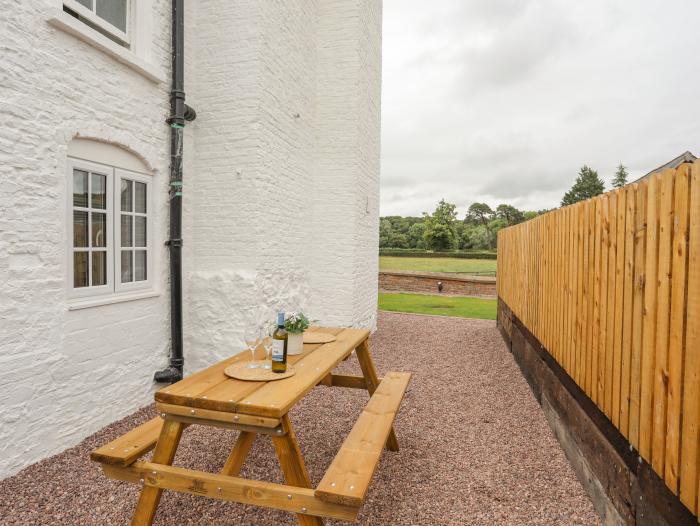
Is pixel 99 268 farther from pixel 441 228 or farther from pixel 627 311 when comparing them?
pixel 441 228

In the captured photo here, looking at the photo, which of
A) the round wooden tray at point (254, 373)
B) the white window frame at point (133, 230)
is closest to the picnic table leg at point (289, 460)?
the round wooden tray at point (254, 373)

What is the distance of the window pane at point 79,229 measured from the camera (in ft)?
13.2

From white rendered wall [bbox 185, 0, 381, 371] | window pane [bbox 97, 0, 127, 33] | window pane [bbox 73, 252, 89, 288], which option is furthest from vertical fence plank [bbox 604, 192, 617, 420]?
window pane [bbox 97, 0, 127, 33]

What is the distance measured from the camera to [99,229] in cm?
430

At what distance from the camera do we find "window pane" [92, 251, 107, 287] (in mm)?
4242

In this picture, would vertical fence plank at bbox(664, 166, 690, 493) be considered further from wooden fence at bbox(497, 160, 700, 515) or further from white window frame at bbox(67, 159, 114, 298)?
white window frame at bbox(67, 159, 114, 298)

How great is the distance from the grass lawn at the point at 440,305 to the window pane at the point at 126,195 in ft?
30.1

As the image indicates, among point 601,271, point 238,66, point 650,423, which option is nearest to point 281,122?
point 238,66

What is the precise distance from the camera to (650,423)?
6.75 ft

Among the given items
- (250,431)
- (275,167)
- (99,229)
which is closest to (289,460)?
(250,431)

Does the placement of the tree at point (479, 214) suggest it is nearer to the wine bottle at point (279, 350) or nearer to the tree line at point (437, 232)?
the tree line at point (437, 232)

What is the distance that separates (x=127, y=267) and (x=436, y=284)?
47.6 feet

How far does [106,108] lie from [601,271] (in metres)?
4.45

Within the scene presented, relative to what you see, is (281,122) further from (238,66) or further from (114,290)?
(114,290)
